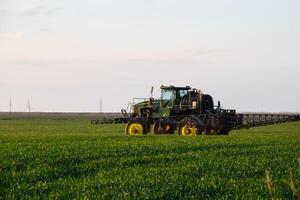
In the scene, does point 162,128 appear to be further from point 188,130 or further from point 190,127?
point 190,127

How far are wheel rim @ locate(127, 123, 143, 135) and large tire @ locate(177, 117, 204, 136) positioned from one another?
13.8 ft

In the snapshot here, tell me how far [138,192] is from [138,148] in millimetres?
12190

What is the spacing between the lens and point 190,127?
42.8 m

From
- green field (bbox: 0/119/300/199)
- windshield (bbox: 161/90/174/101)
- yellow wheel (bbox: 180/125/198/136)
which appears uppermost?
windshield (bbox: 161/90/174/101)

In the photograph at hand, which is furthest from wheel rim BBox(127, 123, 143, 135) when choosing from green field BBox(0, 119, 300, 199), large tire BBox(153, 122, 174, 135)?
green field BBox(0, 119, 300, 199)

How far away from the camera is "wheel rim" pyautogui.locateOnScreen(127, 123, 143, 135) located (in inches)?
1829

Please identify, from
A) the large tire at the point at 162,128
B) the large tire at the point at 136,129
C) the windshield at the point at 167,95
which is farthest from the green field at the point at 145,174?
the large tire at the point at 136,129

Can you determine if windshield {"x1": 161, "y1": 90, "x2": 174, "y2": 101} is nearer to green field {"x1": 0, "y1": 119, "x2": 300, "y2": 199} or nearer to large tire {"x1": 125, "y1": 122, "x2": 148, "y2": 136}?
large tire {"x1": 125, "y1": 122, "x2": 148, "y2": 136}

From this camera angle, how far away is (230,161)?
19.5m

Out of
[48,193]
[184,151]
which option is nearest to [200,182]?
[48,193]

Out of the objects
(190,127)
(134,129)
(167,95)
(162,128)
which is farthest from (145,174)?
(134,129)

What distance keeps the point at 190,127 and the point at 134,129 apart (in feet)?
19.7

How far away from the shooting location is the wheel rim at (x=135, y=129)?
46.5 meters

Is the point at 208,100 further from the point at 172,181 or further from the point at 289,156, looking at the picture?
the point at 172,181
